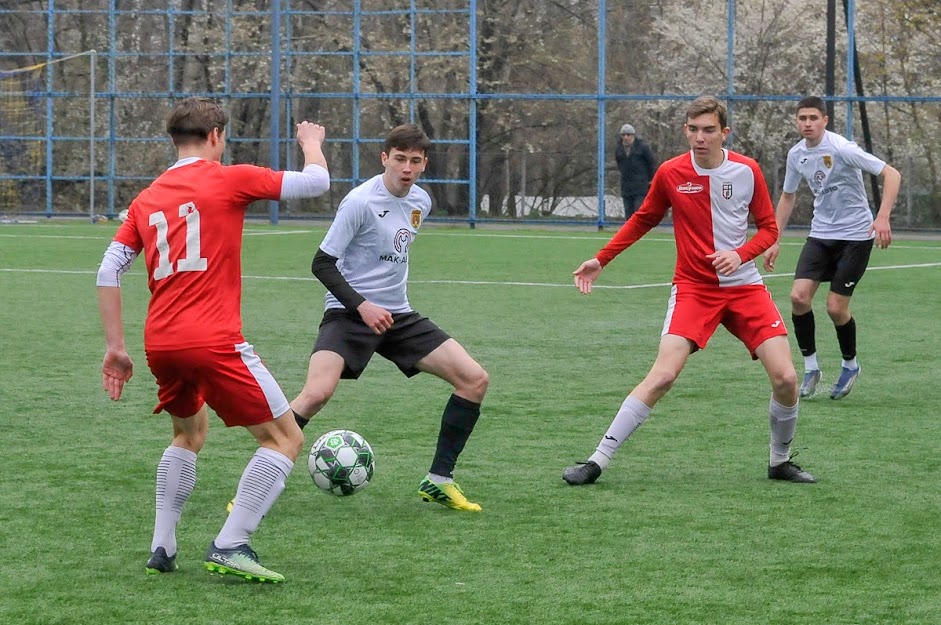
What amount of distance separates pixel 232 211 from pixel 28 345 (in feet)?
23.3

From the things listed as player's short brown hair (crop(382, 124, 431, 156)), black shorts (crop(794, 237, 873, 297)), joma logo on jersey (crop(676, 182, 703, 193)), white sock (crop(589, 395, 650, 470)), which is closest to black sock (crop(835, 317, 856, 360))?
black shorts (crop(794, 237, 873, 297))

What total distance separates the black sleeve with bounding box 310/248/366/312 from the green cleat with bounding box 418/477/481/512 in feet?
2.74

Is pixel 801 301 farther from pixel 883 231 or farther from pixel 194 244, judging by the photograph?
pixel 194 244

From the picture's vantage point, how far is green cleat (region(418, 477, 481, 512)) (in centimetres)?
615

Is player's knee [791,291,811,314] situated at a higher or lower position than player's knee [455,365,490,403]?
higher

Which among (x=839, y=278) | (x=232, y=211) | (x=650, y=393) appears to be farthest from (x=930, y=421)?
(x=232, y=211)

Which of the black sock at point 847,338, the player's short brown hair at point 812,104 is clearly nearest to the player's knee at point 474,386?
the player's short brown hair at point 812,104

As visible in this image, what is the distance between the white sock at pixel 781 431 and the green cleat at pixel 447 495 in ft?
4.94

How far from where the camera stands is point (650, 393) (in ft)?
22.2

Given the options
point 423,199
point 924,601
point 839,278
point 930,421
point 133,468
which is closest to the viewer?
point 924,601

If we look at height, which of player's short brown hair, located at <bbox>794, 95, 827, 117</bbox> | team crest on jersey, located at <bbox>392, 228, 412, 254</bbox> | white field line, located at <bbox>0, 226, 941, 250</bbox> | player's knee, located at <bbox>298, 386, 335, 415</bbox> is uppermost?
player's short brown hair, located at <bbox>794, 95, 827, 117</bbox>

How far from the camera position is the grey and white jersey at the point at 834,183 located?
9.53 metres

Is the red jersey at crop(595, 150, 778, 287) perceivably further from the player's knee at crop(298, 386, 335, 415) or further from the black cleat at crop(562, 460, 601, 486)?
the player's knee at crop(298, 386, 335, 415)

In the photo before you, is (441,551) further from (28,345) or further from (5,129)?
(5,129)
